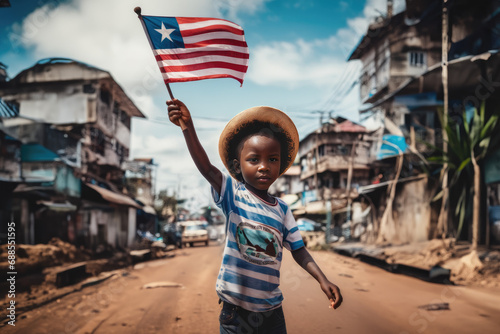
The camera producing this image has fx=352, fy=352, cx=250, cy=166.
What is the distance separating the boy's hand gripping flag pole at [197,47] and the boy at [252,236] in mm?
645

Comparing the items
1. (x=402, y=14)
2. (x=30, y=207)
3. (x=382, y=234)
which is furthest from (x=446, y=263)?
(x=402, y=14)

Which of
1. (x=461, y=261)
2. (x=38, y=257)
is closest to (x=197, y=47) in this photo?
(x=461, y=261)

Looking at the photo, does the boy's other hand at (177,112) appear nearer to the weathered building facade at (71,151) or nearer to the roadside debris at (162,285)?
the roadside debris at (162,285)

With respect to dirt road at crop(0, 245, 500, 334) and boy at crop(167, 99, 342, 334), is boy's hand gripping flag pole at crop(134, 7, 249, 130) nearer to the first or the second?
boy at crop(167, 99, 342, 334)

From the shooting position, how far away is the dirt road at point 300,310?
168 inches

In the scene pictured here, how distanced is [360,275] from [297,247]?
7.37 meters

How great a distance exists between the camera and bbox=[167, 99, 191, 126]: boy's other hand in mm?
1893

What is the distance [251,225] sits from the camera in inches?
77.0

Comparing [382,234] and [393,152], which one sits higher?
[393,152]

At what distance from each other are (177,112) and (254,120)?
1.77ft

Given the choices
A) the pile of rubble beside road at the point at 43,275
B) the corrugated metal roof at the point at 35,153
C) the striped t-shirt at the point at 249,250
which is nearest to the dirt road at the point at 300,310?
the pile of rubble beside road at the point at 43,275

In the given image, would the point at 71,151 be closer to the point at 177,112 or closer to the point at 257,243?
the point at 177,112

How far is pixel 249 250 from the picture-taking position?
1918mm

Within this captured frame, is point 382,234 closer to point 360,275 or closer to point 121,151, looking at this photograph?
point 360,275
